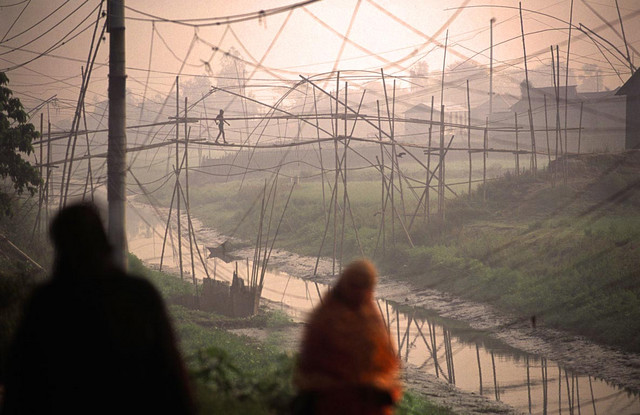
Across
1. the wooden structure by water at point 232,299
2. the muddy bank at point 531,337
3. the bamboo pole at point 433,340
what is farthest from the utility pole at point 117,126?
the muddy bank at point 531,337

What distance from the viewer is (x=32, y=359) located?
2.42 metres

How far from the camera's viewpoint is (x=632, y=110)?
2325 cm

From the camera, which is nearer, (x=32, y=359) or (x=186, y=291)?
(x=32, y=359)

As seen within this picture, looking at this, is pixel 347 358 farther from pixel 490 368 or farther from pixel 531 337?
pixel 531 337

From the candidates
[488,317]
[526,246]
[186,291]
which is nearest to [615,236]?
[526,246]

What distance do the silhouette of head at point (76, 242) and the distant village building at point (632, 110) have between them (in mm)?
23476

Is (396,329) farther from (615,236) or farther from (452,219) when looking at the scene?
(452,219)

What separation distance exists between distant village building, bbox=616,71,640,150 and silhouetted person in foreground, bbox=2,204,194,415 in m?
23.4

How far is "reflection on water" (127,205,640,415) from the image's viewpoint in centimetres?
912

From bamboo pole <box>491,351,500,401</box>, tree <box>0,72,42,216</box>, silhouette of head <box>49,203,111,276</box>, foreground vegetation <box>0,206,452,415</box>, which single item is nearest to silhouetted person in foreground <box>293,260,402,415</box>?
foreground vegetation <box>0,206,452,415</box>

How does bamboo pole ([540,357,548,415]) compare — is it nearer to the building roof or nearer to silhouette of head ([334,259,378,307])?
silhouette of head ([334,259,378,307])

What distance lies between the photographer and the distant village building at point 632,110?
896 inches

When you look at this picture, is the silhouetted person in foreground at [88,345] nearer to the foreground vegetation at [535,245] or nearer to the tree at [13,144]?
the foreground vegetation at [535,245]

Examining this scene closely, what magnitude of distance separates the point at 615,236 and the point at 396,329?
558 cm
